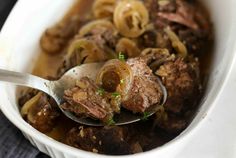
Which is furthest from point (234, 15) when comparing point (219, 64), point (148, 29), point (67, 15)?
point (67, 15)

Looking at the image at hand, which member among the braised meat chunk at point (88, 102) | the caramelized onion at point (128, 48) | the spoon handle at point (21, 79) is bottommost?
the caramelized onion at point (128, 48)

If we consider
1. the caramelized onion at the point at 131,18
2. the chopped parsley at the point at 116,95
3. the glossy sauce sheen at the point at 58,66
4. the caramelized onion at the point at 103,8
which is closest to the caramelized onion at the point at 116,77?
the chopped parsley at the point at 116,95

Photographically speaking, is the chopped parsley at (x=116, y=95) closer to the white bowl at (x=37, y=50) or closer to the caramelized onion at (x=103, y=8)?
the white bowl at (x=37, y=50)

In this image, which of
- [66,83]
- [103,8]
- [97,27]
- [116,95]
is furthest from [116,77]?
[103,8]

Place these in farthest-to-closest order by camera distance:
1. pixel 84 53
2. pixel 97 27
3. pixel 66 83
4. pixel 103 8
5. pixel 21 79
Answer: pixel 103 8, pixel 97 27, pixel 84 53, pixel 66 83, pixel 21 79

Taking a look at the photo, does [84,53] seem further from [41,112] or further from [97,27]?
[41,112]
